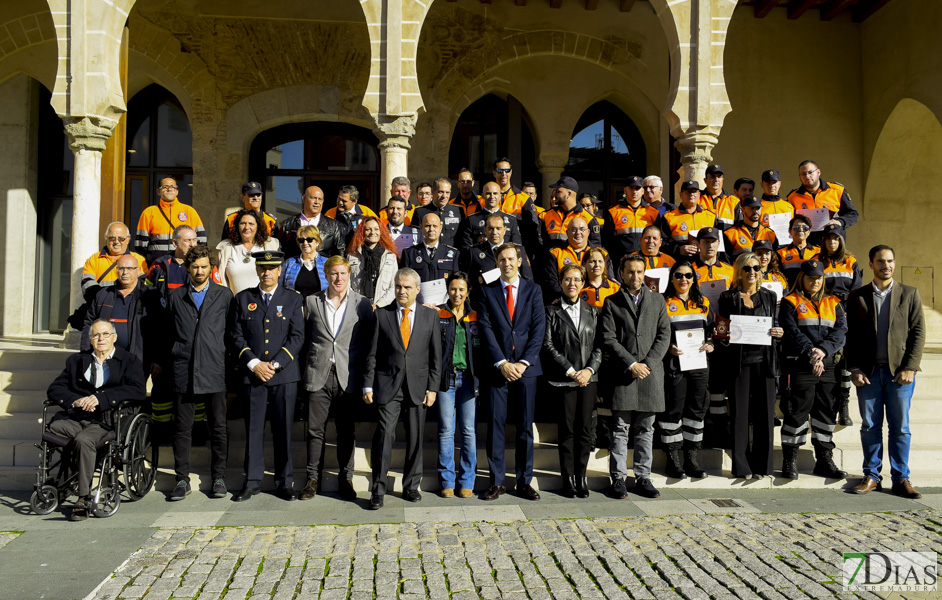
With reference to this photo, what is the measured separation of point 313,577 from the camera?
14.9 feet

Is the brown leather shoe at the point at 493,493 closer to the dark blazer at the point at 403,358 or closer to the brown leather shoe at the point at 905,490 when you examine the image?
the dark blazer at the point at 403,358

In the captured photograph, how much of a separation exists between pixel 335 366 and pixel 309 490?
1077 mm

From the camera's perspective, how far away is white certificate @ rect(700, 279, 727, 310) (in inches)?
285

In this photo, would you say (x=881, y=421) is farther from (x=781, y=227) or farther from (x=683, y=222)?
(x=683, y=222)

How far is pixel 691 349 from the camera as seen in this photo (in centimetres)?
671

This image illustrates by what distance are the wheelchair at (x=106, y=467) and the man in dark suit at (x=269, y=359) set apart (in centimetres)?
85

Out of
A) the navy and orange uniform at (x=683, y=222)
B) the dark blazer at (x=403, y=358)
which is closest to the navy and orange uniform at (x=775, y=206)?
the navy and orange uniform at (x=683, y=222)

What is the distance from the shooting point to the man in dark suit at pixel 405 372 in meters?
6.32

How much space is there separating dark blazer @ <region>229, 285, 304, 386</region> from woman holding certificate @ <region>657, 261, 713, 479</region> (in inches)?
130

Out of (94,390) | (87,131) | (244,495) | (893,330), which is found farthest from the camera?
(87,131)

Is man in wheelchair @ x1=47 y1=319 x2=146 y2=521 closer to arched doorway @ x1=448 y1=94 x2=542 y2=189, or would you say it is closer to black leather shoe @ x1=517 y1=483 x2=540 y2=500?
black leather shoe @ x1=517 y1=483 x2=540 y2=500

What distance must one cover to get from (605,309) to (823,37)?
1028cm

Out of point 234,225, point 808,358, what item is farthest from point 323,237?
point 808,358

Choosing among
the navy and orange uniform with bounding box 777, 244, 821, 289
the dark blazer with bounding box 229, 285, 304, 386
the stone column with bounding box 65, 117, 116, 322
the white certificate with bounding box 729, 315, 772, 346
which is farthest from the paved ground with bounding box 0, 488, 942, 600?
the stone column with bounding box 65, 117, 116, 322
